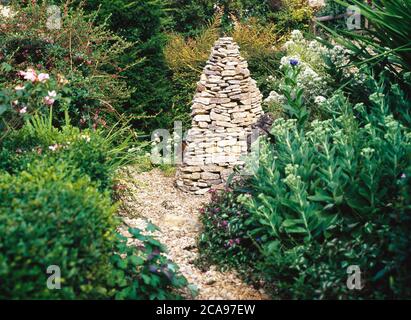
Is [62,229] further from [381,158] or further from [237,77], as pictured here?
[237,77]

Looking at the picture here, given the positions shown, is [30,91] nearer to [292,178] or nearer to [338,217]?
[292,178]

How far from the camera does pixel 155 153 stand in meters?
7.50

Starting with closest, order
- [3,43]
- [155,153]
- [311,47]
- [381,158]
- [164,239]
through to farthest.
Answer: [381,158], [164,239], [3,43], [311,47], [155,153]

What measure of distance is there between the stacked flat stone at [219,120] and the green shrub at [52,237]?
3.05 meters

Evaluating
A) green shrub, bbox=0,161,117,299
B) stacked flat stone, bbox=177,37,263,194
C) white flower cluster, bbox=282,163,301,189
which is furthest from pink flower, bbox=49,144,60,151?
stacked flat stone, bbox=177,37,263,194

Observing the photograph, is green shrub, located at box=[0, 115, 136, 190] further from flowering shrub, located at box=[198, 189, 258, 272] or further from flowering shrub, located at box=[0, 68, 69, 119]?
flowering shrub, located at box=[198, 189, 258, 272]

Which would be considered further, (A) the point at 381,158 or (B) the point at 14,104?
(B) the point at 14,104

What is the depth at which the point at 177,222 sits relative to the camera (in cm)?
542

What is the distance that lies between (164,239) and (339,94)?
82.6 inches

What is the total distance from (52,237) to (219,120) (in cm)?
404

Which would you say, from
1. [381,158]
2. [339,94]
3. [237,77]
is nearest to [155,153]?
[237,77]

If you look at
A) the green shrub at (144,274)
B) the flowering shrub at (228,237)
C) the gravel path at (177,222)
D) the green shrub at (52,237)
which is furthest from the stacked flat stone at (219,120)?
the green shrub at (52,237)

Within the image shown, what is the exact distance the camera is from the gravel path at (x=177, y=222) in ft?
13.1

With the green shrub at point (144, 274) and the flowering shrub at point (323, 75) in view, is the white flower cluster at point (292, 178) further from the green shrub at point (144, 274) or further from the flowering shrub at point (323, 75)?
the flowering shrub at point (323, 75)
